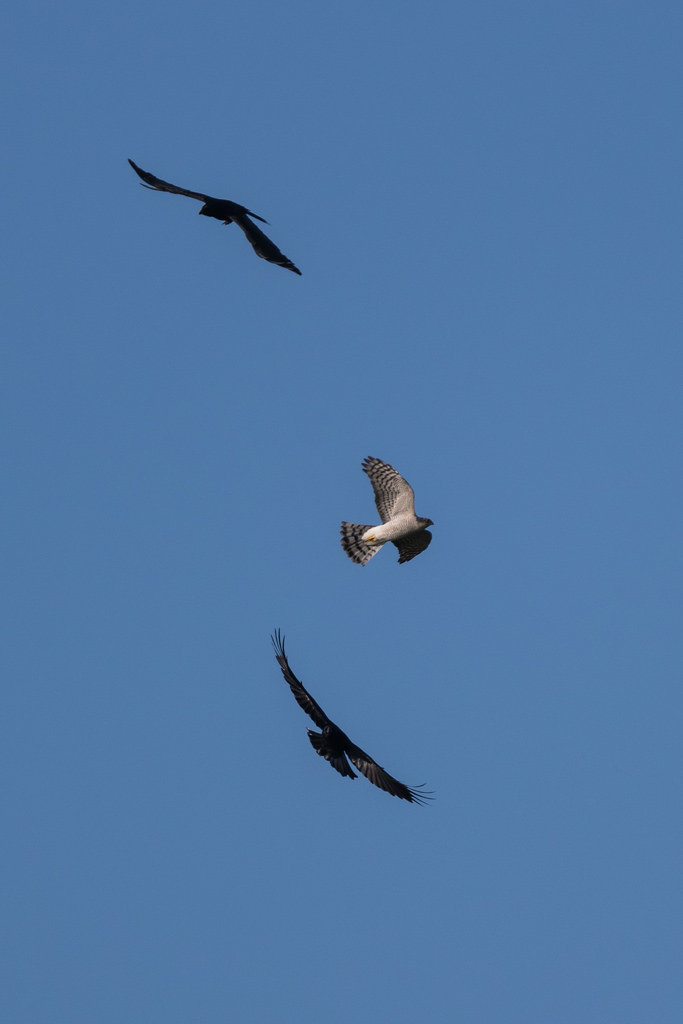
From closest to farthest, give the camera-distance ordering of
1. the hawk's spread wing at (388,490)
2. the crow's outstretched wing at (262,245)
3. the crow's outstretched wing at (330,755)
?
1. the crow's outstretched wing at (262,245)
2. the crow's outstretched wing at (330,755)
3. the hawk's spread wing at (388,490)

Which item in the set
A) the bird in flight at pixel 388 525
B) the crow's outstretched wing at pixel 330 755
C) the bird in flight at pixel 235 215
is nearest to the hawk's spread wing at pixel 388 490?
the bird in flight at pixel 388 525

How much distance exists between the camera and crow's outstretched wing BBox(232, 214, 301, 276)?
1817 cm

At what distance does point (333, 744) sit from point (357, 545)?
13.0 feet

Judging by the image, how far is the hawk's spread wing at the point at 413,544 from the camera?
2541 cm

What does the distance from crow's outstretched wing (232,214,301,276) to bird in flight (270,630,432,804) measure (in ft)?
20.5

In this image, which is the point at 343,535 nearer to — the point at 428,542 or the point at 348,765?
the point at 428,542

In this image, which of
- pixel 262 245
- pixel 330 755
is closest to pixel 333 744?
pixel 330 755

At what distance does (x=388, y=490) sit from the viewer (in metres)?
25.2

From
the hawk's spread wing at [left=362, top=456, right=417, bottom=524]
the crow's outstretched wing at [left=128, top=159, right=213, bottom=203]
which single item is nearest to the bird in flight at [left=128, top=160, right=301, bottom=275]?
the crow's outstretched wing at [left=128, top=159, right=213, bottom=203]

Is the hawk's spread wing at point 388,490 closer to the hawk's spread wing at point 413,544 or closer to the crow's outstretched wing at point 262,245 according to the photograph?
the hawk's spread wing at point 413,544

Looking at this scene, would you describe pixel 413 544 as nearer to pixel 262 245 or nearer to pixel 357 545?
pixel 357 545

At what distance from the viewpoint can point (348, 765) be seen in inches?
909

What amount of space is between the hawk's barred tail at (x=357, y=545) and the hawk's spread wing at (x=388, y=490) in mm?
448

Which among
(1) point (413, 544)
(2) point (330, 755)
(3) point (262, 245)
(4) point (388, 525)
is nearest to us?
(3) point (262, 245)
